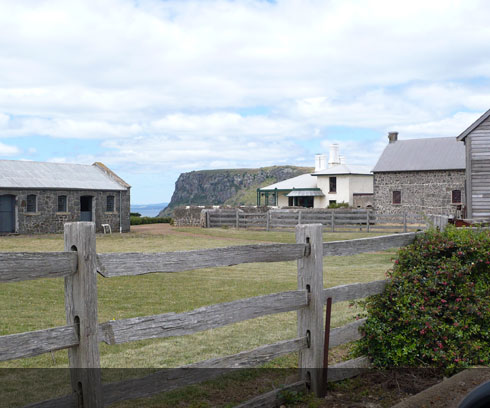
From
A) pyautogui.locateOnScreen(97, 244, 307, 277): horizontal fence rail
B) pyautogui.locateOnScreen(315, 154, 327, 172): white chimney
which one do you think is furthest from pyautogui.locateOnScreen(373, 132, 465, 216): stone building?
pyautogui.locateOnScreen(97, 244, 307, 277): horizontal fence rail

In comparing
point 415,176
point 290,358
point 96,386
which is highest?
point 415,176

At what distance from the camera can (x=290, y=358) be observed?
7.29 m

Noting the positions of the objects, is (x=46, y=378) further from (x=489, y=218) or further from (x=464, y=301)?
(x=489, y=218)

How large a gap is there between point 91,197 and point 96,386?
36082 millimetres

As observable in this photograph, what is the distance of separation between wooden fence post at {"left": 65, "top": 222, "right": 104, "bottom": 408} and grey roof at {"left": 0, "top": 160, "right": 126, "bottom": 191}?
32170 mm

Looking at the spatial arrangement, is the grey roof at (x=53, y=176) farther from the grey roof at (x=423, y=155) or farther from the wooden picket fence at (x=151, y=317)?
the wooden picket fence at (x=151, y=317)

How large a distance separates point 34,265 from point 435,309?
4.49m

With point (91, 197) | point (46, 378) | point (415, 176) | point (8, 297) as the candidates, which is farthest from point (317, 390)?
point (415, 176)

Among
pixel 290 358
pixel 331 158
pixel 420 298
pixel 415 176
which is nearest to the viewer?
pixel 420 298

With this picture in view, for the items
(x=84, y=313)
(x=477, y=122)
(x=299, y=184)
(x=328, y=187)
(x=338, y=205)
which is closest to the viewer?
(x=84, y=313)

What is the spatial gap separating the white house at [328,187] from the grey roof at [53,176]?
78.5 ft

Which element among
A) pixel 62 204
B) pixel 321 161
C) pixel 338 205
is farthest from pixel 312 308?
pixel 321 161

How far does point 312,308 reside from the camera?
18.9 feet

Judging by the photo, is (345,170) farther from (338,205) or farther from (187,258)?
(187,258)
